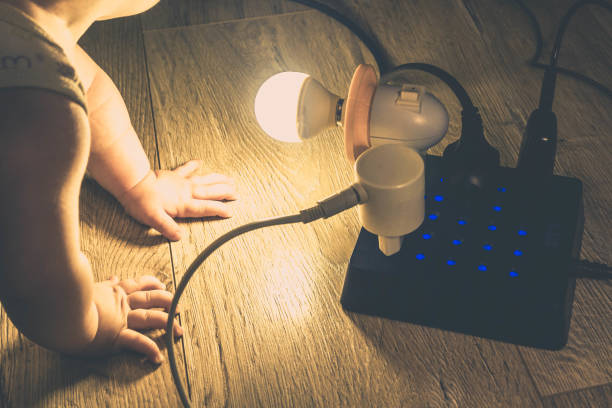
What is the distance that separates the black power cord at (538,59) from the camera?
787 mm

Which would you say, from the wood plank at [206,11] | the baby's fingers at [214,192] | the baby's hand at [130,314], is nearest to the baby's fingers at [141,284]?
the baby's hand at [130,314]

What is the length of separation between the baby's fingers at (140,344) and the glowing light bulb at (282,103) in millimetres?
252

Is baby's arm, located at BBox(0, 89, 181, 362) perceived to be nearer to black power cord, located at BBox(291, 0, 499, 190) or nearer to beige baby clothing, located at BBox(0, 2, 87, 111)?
beige baby clothing, located at BBox(0, 2, 87, 111)

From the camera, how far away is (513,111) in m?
0.79

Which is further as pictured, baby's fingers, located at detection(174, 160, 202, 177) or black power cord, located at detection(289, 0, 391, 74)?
black power cord, located at detection(289, 0, 391, 74)

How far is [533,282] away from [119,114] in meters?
0.49

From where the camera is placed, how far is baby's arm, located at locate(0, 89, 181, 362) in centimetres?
45

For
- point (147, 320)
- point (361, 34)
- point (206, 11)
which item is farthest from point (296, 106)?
point (206, 11)

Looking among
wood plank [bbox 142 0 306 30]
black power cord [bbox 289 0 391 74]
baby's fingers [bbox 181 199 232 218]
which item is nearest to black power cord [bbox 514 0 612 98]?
black power cord [bbox 289 0 391 74]

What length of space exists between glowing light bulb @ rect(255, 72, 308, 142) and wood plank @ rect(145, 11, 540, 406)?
0.15 metres

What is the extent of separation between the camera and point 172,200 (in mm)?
705

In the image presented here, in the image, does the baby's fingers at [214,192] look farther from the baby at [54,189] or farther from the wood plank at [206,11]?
the wood plank at [206,11]

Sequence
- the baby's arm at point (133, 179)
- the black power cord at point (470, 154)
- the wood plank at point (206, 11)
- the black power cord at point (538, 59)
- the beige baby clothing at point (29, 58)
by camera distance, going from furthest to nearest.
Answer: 1. the wood plank at point (206, 11)
2. the black power cord at point (538, 59)
3. the baby's arm at point (133, 179)
4. the black power cord at point (470, 154)
5. the beige baby clothing at point (29, 58)

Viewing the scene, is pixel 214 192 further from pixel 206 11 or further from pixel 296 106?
pixel 206 11
